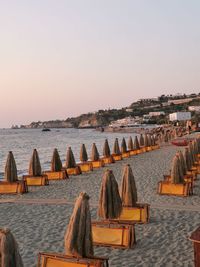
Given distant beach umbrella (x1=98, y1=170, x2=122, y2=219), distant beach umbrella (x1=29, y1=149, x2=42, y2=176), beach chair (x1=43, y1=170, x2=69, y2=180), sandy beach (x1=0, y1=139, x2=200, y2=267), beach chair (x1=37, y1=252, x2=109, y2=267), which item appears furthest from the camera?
beach chair (x1=43, y1=170, x2=69, y2=180)

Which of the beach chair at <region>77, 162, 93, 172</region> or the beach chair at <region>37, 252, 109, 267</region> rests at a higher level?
the beach chair at <region>37, 252, 109, 267</region>

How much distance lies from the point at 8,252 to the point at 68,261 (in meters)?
1.95

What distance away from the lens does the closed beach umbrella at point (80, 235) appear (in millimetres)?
6773

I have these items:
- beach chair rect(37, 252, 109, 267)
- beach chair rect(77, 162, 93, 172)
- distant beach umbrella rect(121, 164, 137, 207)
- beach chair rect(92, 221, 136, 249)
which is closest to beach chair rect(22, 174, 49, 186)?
beach chair rect(77, 162, 93, 172)

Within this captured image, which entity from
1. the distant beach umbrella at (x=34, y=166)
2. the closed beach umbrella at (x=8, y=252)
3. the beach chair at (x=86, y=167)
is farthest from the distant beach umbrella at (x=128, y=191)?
the beach chair at (x=86, y=167)

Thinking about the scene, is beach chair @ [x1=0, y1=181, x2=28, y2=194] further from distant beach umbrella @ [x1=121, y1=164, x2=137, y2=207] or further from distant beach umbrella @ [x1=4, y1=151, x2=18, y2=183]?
distant beach umbrella @ [x1=121, y1=164, x2=137, y2=207]

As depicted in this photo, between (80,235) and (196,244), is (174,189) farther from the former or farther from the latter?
(80,235)

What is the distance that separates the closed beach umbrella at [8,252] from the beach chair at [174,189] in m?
10.1

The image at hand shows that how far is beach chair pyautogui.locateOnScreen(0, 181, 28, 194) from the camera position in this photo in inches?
646

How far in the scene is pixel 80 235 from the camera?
6.77 metres

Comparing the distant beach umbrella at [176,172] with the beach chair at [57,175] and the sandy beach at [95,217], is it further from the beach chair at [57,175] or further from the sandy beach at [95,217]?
the beach chair at [57,175]

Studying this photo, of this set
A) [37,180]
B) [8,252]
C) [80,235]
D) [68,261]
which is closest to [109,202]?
[80,235]

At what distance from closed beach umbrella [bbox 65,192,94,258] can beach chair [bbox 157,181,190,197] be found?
8.00 meters

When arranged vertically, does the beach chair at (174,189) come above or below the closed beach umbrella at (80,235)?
below
